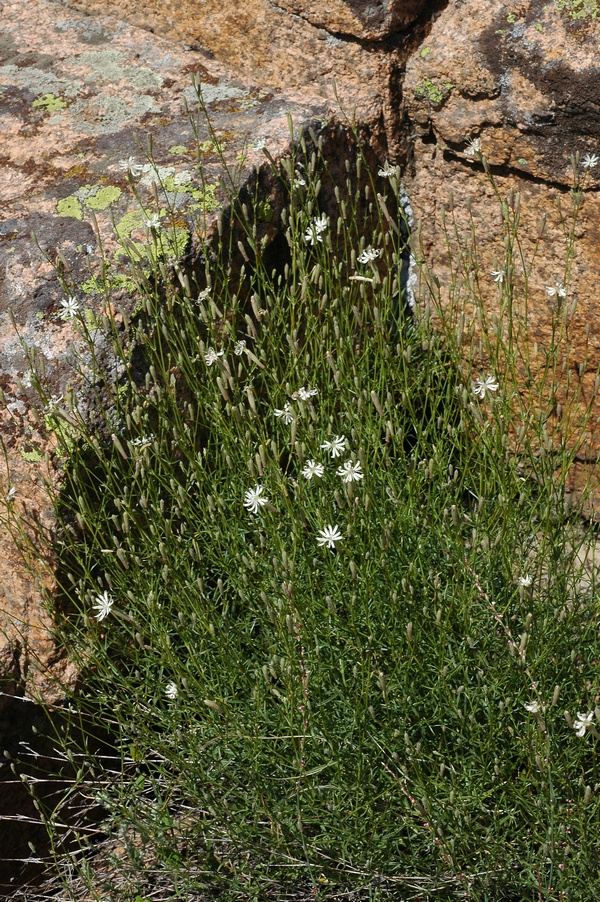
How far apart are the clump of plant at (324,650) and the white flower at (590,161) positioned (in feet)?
2.86

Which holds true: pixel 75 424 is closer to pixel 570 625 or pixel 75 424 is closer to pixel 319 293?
pixel 319 293

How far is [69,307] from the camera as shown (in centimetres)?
303

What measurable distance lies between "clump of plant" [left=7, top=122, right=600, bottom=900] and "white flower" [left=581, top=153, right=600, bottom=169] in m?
0.87

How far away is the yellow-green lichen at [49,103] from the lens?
3844mm

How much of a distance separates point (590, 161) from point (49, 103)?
2.22 metres

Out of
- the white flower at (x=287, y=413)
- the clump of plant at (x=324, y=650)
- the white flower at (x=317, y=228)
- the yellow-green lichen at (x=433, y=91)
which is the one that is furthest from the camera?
the yellow-green lichen at (x=433, y=91)

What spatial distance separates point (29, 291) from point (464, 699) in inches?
79.4

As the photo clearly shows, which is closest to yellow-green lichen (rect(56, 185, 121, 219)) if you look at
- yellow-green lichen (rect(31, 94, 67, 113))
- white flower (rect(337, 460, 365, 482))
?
yellow-green lichen (rect(31, 94, 67, 113))

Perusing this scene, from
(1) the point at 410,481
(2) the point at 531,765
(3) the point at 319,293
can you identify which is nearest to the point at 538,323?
(3) the point at 319,293

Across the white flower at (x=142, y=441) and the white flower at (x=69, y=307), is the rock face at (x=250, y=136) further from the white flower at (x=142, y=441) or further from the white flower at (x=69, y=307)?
the white flower at (x=142, y=441)

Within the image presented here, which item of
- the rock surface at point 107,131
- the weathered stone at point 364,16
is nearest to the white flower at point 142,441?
the rock surface at point 107,131

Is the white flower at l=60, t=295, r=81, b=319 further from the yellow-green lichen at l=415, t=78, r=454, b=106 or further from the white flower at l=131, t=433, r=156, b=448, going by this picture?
the yellow-green lichen at l=415, t=78, r=454, b=106

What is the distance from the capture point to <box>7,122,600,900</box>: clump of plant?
2.52m

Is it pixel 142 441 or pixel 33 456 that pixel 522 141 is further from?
pixel 33 456
